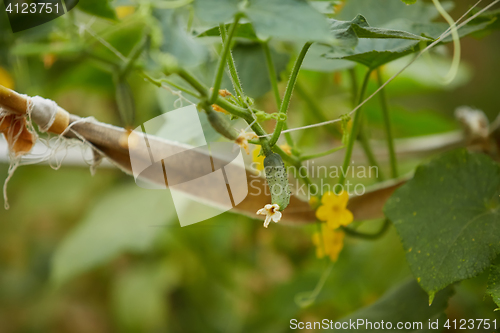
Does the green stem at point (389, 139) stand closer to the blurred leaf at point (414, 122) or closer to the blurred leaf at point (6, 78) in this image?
the blurred leaf at point (414, 122)

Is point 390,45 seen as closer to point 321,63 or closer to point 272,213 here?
point 321,63

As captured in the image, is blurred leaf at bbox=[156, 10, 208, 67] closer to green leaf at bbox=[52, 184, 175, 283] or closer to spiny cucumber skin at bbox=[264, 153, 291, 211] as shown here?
spiny cucumber skin at bbox=[264, 153, 291, 211]

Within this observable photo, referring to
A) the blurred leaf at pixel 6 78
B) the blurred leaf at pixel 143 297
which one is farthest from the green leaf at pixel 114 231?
the blurred leaf at pixel 6 78

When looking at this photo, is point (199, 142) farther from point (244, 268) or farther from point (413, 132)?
point (413, 132)

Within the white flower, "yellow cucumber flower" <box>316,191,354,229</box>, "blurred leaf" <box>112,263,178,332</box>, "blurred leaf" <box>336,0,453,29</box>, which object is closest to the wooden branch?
"yellow cucumber flower" <box>316,191,354,229</box>

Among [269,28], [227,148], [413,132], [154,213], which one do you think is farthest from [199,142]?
[413,132]

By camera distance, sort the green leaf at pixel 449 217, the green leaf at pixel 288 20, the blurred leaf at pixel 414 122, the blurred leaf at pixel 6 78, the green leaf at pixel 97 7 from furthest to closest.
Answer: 1. the blurred leaf at pixel 414 122
2. the blurred leaf at pixel 6 78
3. the green leaf at pixel 97 7
4. the green leaf at pixel 449 217
5. the green leaf at pixel 288 20

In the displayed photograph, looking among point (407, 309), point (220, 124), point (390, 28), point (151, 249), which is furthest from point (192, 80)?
point (151, 249)
